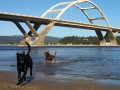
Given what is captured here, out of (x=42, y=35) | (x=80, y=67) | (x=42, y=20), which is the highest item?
(x=42, y=20)

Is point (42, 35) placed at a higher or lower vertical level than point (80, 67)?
higher

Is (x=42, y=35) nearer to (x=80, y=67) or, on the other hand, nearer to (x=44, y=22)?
(x=44, y=22)

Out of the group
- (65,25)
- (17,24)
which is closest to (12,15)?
(17,24)

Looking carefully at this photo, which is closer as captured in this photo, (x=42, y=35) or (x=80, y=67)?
(x=80, y=67)

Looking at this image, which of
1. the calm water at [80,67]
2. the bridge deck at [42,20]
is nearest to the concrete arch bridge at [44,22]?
the bridge deck at [42,20]

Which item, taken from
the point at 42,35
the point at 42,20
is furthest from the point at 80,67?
the point at 42,35

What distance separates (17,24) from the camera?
87750 millimetres

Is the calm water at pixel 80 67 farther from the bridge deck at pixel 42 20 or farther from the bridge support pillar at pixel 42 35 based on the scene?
the bridge support pillar at pixel 42 35

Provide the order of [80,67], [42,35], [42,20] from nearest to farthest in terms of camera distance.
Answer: [80,67] → [42,20] → [42,35]

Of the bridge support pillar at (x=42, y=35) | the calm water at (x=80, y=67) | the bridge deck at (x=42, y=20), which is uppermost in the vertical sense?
the bridge deck at (x=42, y=20)

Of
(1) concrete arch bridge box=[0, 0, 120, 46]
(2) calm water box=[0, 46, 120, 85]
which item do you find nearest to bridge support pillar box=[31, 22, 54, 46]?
(1) concrete arch bridge box=[0, 0, 120, 46]

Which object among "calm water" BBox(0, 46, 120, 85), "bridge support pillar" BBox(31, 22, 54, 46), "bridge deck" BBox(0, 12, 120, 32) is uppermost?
"bridge deck" BBox(0, 12, 120, 32)

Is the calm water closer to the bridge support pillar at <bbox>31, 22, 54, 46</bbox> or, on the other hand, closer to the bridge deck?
the bridge deck

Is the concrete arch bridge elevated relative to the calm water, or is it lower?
elevated
